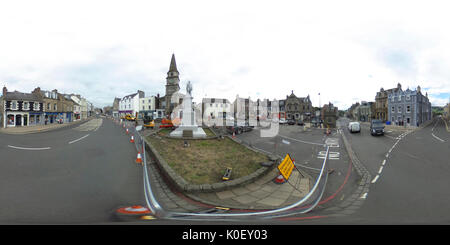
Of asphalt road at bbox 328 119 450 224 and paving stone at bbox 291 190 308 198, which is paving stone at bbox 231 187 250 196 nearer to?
paving stone at bbox 291 190 308 198

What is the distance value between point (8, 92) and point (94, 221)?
1813 inches

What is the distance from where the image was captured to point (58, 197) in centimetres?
437

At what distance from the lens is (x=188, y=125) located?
55.5 ft

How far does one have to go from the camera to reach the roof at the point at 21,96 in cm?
2967

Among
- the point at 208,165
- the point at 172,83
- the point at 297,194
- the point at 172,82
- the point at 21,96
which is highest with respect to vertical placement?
the point at 172,82

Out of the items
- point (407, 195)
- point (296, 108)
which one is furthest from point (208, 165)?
point (296, 108)

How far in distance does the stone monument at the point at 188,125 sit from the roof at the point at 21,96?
35.5 meters

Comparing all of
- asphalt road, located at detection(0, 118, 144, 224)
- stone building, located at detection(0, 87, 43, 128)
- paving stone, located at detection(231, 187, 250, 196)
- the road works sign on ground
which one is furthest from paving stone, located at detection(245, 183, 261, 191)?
stone building, located at detection(0, 87, 43, 128)

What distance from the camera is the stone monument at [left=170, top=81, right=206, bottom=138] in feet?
51.4

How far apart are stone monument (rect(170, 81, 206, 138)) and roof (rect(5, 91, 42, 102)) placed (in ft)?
116

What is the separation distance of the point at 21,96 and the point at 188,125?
124ft

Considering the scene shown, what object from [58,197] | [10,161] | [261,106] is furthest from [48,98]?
[261,106]

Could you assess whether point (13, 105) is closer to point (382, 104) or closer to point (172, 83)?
point (172, 83)
